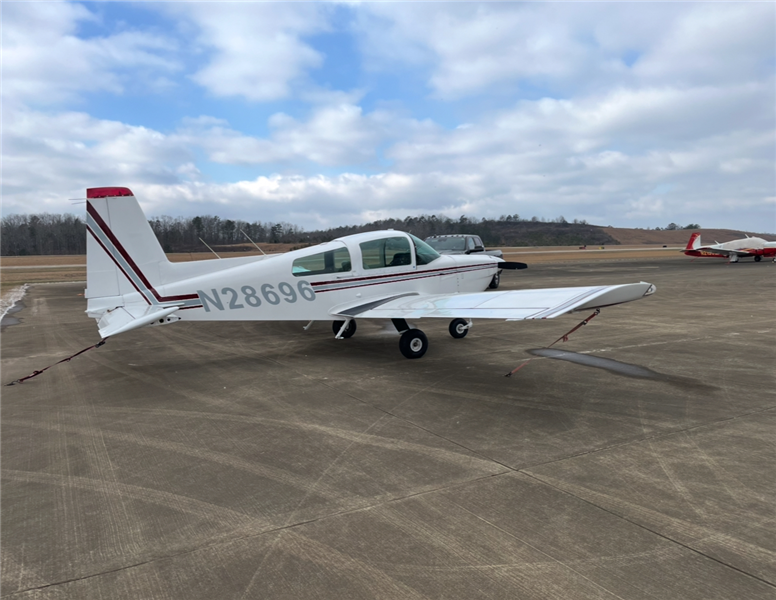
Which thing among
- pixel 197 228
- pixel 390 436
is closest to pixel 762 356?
pixel 390 436

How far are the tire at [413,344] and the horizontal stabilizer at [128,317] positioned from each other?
3.75 m

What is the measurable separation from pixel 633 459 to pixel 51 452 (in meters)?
5.58

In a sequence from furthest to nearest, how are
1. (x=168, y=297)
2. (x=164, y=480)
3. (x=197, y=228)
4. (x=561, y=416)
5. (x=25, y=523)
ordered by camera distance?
(x=197, y=228) < (x=168, y=297) < (x=561, y=416) < (x=164, y=480) < (x=25, y=523)

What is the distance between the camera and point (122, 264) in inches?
298

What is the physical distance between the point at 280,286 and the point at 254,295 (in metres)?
0.47

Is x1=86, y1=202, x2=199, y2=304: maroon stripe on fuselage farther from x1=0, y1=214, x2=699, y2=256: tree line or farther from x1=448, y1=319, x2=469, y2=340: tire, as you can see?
x1=0, y1=214, x2=699, y2=256: tree line

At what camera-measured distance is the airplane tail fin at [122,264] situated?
7.39 metres

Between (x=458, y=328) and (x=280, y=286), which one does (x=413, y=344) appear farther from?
(x=280, y=286)

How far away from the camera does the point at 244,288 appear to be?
7988mm

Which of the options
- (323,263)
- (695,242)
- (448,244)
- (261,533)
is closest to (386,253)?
(323,263)

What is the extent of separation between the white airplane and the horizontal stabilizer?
2cm

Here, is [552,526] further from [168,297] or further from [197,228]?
[197,228]

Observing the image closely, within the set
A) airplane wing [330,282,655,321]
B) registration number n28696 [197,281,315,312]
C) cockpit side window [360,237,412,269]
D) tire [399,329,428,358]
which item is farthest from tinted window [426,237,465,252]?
registration number n28696 [197,281,315,312]

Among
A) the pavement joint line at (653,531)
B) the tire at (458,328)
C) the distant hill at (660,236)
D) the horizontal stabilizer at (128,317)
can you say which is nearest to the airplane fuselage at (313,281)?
the horizontal stabilizer at (128,317)
